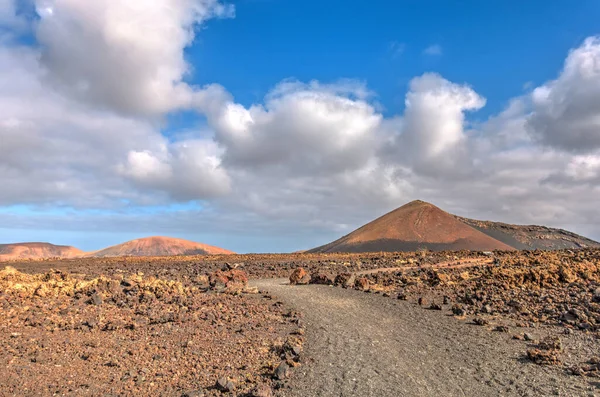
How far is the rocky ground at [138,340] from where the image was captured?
7930mm

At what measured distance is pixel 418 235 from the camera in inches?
2323

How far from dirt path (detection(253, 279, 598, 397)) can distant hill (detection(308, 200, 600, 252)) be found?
1789 inches

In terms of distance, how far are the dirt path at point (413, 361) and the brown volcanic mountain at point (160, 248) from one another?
70.7 meters

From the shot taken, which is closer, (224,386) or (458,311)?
(224,386)

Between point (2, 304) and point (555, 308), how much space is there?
1812cm

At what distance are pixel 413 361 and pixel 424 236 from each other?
2046 inches

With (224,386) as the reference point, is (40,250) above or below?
above

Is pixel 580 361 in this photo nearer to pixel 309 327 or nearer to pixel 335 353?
pixel 335 353

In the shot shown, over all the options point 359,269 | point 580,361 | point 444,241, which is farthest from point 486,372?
point 444,241

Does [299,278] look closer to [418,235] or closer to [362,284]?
[362,284]

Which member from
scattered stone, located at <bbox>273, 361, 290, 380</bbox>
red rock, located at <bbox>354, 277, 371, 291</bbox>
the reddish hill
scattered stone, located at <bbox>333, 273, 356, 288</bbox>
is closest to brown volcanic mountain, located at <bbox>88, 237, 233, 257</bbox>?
the reddish hill

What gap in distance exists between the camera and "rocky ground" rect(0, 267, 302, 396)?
26.0 feet

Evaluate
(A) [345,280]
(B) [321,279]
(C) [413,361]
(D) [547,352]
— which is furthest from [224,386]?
(B) [321,279]

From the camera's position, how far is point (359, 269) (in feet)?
94.5
